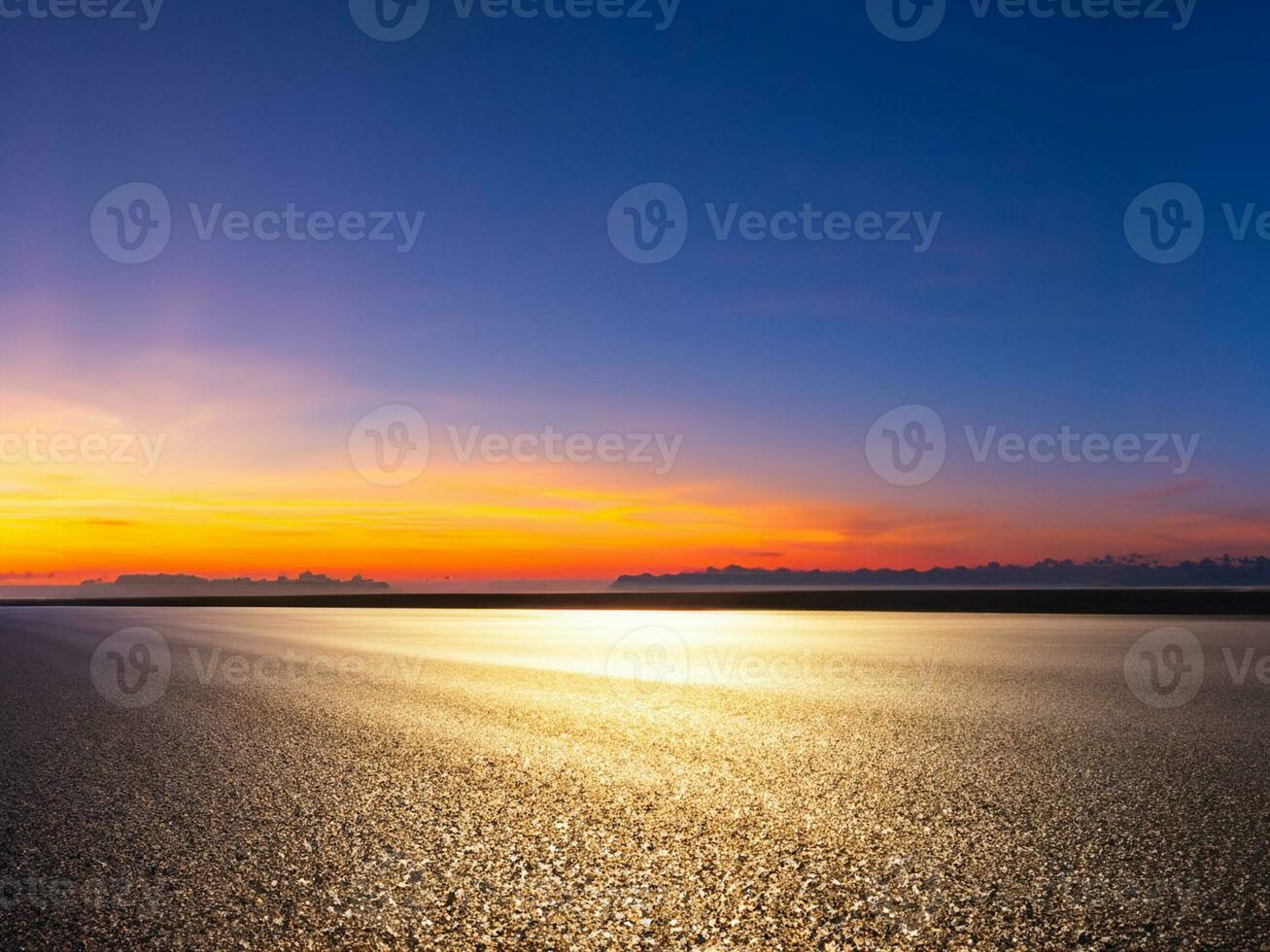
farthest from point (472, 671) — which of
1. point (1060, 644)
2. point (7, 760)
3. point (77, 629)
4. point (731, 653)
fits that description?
point (77, 629)

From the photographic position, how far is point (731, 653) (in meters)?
12.7

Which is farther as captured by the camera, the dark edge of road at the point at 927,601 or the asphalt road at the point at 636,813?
the dark edge of road at the point at 927,601

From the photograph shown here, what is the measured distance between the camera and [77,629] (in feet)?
63.7

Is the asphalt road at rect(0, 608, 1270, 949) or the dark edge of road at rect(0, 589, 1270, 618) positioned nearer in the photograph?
the asphalt road at rect(0, 608, 1270, 949)

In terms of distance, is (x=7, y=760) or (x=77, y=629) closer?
(x=7, y=760)

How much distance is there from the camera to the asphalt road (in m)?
2.87

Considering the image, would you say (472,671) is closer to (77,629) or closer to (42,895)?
(42,895)

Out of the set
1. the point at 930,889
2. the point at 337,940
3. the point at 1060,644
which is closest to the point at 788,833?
the point at 930,889

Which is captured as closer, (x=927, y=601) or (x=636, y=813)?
(x=636, y=813)

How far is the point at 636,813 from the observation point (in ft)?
13.4

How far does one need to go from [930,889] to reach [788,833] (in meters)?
0.75

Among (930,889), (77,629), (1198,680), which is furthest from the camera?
(77,629)

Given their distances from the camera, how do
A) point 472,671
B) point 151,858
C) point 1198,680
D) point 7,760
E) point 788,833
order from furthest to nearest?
point 472,671
point 1198,680
point 7,760
point 788,833
point 151,858

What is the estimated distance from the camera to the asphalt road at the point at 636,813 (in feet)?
9.41
